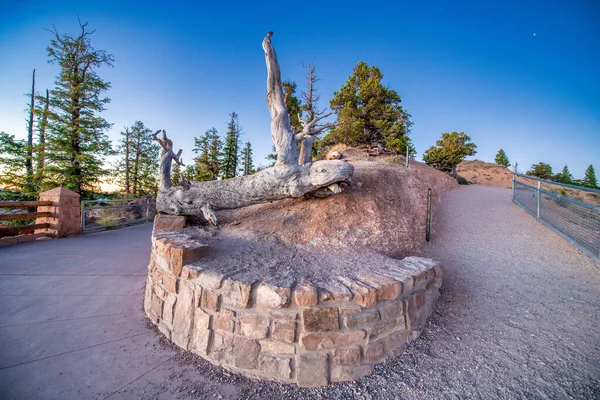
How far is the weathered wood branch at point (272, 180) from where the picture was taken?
394 centimetres

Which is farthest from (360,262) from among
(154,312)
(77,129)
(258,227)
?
(77,129)

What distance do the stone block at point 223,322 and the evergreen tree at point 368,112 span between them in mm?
11739

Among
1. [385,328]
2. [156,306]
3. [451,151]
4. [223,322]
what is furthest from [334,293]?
[451,151]

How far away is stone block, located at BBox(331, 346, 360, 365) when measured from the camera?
1.94m

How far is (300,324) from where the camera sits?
6.40 ft

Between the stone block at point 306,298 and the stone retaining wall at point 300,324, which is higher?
the stone block at point 306,298

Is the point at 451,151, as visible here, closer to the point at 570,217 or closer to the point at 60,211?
the point at 570,217

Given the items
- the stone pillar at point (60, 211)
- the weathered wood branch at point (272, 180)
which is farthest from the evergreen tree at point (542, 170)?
the stone pillar at point (60, 211)

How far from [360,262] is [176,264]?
7.59ft

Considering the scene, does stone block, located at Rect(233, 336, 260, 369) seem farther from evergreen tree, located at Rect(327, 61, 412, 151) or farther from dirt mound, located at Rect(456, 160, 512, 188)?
dirt mound, located at Rect(456, 160, 512, 188)

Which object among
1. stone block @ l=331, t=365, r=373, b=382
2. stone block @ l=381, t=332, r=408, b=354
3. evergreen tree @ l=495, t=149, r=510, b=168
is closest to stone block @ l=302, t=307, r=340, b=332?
stone block @ l=331, t=365, r=373, b=382

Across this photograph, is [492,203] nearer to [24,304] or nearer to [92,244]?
[24,304]

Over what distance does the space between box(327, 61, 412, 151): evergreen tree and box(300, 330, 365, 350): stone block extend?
1163cm

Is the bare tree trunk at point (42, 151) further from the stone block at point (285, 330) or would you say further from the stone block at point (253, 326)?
the stone block at point (285, 330)
